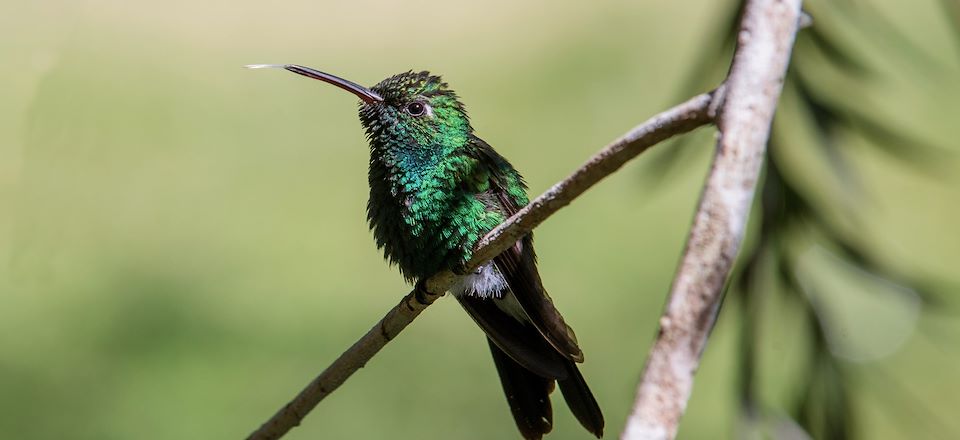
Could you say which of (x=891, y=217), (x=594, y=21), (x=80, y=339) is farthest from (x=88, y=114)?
(x=891, y=217)

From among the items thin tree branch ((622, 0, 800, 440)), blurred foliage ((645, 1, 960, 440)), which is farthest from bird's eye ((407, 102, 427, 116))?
thin tree branch ((622, 0, 800, 440))

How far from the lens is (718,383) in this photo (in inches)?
186

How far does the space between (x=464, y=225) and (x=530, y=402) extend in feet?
1.59

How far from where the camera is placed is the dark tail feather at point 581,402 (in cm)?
254

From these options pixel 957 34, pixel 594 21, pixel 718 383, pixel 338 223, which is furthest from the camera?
pixel 594 21

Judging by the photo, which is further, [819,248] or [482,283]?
[482,283]

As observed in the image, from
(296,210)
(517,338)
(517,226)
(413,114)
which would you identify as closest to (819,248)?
(517,226)

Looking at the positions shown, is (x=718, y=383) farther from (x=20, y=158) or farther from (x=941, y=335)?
(x=20, y=158)

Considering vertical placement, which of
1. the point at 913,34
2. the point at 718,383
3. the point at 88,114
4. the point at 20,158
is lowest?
the point at 20,158

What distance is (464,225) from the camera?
8.75 feet

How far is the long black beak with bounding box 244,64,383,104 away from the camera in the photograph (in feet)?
8.89

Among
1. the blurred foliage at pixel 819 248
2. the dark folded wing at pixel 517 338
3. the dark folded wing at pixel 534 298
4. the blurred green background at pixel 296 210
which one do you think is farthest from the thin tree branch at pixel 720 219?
the blurred green background at pixel 296 210

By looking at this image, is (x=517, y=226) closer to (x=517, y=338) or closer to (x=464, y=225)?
(x=464, y=225)

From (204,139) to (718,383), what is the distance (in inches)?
122
